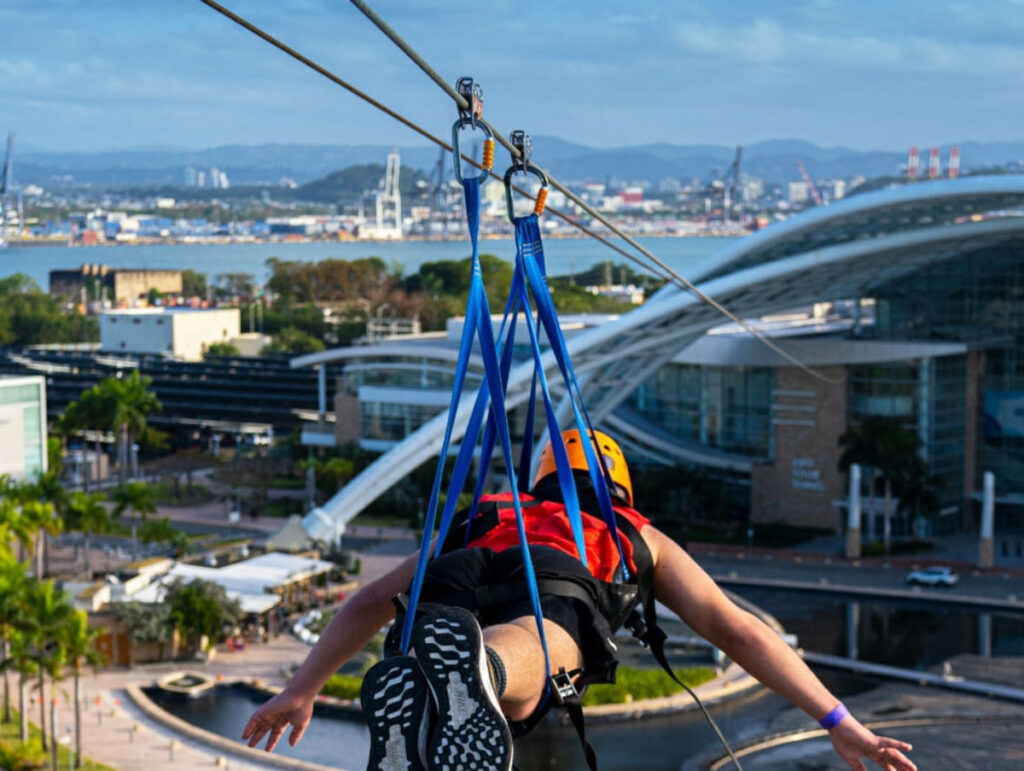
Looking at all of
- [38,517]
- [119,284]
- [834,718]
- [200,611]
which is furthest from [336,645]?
[119,284]

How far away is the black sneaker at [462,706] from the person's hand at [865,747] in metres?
1.16

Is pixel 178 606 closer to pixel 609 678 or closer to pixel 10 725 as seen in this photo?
pixel 10 725

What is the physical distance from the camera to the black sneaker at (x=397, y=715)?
13.9ft

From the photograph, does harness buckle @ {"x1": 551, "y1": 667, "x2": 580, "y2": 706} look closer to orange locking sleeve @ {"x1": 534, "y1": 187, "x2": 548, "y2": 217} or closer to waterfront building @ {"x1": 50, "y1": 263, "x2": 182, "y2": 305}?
orange locking sleeve @ {"x1": 534, "y1": 187, "x2": 548, "y2": 217}

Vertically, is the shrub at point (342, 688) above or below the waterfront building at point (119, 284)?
below

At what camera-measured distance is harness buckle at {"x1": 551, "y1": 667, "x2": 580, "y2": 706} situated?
473 centimetres

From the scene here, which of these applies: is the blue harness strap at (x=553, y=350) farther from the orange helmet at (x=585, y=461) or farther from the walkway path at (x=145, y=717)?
the walkway path at (x=145, y=717)

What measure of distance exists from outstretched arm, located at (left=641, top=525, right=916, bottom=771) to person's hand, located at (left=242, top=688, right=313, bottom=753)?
1229 millimetres

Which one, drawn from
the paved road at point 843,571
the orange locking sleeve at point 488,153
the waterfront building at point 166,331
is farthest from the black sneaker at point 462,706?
the waterfront building at point 166,331

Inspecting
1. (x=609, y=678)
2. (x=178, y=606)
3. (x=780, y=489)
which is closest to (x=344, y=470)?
(x=780, y=489)

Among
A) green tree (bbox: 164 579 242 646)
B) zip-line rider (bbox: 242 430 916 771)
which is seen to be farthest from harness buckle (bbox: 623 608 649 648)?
green tree (bbox: 164 579 242 646)

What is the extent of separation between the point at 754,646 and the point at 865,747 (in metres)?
0.46

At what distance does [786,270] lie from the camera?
36.7m

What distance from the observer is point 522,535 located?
4895mm
